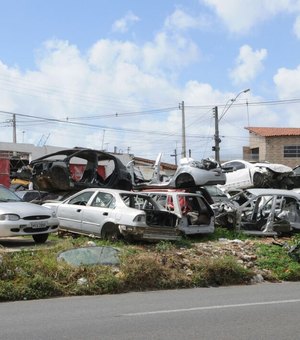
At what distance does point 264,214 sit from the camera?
17.2m

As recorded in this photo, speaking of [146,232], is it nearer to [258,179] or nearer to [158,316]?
[158,316]

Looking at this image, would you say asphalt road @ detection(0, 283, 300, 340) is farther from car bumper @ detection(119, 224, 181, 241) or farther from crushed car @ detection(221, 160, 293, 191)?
crushed car @ detection(221, 160, 293, 191)

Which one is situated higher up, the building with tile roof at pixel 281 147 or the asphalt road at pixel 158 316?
the building with tile roof at pixel 281 147

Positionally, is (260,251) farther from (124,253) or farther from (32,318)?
(32,318)

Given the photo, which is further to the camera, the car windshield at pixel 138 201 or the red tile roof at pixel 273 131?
the red tile roof at pixel 273 131

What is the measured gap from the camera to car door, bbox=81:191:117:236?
533 inches

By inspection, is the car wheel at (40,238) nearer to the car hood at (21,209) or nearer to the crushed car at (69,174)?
the car hood at (21,209)

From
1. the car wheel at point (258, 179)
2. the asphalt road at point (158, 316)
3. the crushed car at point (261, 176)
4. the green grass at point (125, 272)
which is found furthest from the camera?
the car wheel at point (258, 179)

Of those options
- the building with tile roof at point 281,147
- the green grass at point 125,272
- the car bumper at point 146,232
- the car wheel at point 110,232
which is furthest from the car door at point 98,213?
the building with tile roof at point 281,147

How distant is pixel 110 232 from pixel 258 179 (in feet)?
33.7

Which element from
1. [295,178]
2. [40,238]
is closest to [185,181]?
[40,238]

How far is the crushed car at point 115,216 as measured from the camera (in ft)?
42.9

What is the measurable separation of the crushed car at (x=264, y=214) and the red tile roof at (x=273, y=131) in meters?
32.9

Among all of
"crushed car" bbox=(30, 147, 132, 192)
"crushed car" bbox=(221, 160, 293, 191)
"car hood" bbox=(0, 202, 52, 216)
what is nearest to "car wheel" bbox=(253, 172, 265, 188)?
"crushed car" bbox=(221, 160, 293, 191)
